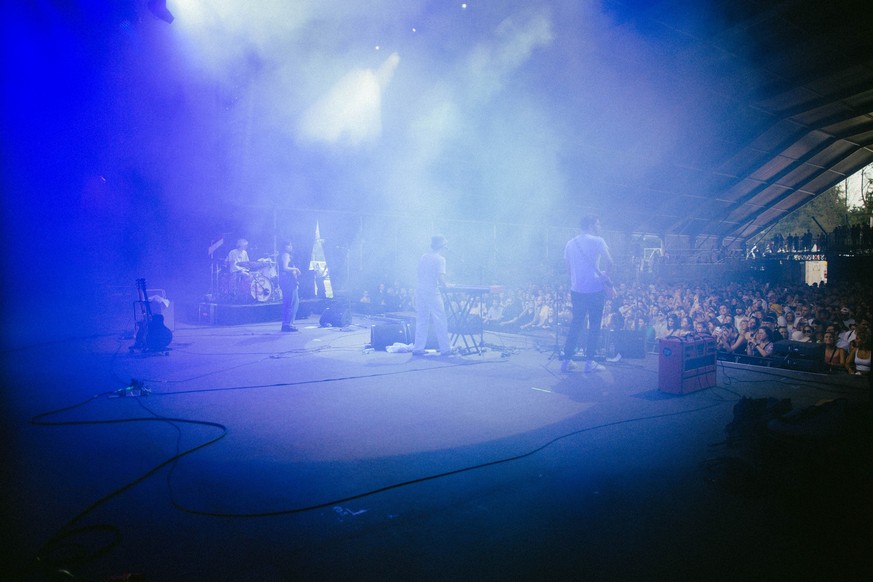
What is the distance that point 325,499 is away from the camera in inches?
100.0

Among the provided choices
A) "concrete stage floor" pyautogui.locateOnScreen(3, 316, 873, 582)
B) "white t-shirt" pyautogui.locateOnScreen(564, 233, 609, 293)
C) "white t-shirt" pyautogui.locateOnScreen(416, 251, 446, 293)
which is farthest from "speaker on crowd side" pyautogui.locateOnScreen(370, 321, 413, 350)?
"white t-shirt" pyautogui.locateOnScreen(564, 233, 609, 293)

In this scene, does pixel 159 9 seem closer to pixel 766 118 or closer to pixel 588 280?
pixel 588 280

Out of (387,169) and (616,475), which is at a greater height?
(387,169)

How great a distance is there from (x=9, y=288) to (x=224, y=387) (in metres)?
7.44

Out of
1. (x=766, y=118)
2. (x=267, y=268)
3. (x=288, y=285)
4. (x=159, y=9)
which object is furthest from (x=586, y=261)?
(x=766, y=118)

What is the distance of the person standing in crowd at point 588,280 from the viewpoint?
18.7 ft

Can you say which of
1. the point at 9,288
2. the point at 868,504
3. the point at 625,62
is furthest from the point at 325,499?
the point at 625,62

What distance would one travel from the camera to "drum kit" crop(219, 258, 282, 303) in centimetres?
1226

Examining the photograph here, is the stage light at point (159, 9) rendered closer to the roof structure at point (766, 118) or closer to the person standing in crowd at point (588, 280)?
the person standing in crowd at point (588, 280)

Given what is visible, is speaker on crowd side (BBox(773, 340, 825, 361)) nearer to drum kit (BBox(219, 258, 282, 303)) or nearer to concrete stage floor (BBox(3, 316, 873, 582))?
concrete stage floor (BBox(3, 316, 873, 582))

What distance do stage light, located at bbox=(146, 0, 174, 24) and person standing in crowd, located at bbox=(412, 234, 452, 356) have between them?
5.59 metres

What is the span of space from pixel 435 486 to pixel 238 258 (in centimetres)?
A: 1154

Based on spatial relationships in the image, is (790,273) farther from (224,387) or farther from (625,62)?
(224,387)

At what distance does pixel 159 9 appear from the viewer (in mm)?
7109
